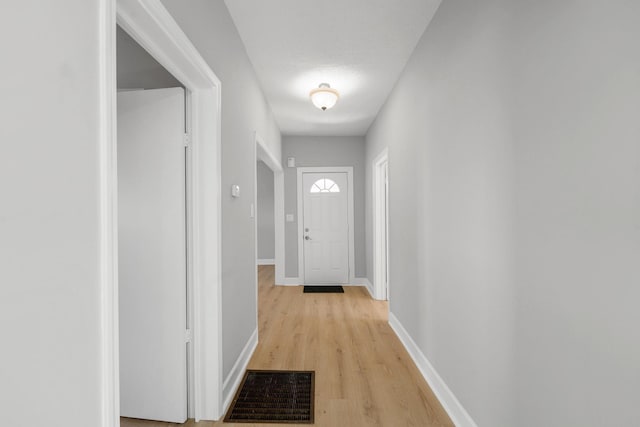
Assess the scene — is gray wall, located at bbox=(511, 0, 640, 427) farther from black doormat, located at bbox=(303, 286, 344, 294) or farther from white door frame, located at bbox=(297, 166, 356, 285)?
white door frame, located at bbox=(297, 166, 356, 285)

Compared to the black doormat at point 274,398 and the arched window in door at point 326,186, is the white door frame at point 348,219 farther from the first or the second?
the black doormat at point 274,398

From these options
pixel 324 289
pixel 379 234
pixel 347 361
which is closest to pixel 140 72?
pixel 347 361

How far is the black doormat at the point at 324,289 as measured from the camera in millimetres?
5324

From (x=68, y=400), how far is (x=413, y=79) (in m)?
2.96

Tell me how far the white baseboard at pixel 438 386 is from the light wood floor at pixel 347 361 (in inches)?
1.7

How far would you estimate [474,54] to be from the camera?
1764 millimetres

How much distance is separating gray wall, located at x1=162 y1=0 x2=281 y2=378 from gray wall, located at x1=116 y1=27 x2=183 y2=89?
39 centimetres

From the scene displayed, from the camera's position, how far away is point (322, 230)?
5863mm

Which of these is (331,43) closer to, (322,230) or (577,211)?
(577,211)

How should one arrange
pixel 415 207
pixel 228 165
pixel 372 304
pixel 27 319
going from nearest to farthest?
pixel 27 319, pixel 228 165, pixel 415 207, pixel 372 304

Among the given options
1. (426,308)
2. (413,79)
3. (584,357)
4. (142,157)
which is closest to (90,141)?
(142,157)

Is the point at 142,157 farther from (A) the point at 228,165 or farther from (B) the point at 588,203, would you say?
(B) the point at 588,203

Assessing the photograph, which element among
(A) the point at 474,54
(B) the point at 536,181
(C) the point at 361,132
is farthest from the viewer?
(C) the point at 361,132

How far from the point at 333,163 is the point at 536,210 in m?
4.67
